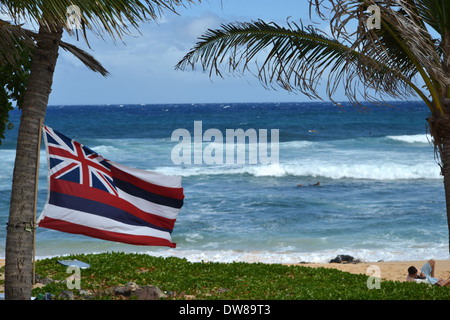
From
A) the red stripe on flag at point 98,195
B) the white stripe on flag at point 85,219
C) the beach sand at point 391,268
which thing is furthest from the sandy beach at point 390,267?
the white stripe on flag at point 85,219

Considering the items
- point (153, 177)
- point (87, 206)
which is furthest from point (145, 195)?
point (87, 206)

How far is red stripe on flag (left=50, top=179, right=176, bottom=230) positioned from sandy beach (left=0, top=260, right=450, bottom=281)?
7.07m

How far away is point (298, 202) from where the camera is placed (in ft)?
82.6

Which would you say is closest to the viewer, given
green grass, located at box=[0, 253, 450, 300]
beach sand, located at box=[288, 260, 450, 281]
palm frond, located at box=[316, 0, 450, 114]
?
palm frond, located at box=[316, 0, 450, 114]

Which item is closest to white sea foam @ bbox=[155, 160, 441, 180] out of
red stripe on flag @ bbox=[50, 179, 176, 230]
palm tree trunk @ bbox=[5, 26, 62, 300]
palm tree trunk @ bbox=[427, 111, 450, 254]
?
palm tree trunk @ bbox=[427, 111, 450, 254]

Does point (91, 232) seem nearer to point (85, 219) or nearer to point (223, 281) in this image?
point (85, 219)

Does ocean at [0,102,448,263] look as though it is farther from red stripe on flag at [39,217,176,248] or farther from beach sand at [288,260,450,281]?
red stripe on flag at [39,217,176,248]

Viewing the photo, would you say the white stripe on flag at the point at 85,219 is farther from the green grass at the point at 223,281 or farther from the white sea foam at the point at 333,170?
the white sea foam at the point at 333,170

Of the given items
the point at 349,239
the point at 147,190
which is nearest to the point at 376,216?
the point at 349,239

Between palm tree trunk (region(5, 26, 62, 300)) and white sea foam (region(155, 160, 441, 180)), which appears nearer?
palm tree trunk (region(5, 26, 62, 300))

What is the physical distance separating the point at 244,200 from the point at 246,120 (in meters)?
55.0

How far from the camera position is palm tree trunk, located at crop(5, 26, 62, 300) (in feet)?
21.5

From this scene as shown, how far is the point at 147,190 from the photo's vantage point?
7.13 m
